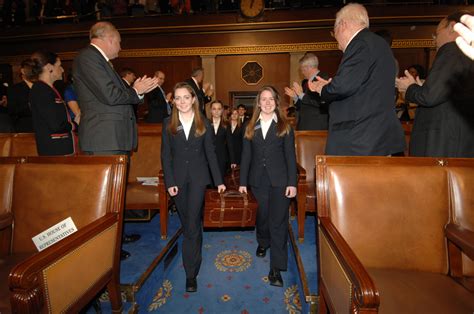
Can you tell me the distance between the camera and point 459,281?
157 cm

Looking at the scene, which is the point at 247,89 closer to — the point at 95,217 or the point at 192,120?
the point at 192,120

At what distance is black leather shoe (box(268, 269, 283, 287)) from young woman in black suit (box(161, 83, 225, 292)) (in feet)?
1.99

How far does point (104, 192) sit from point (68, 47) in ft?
31.7

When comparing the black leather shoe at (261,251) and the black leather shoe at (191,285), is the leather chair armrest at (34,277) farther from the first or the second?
the black leather shoe at (261,251)

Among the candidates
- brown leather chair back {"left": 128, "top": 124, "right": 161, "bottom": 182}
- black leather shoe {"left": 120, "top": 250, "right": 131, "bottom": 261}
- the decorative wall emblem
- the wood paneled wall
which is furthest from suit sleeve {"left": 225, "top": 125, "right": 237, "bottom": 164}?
the decorative wall emblem

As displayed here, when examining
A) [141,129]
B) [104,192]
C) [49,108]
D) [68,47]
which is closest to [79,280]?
[104,192]

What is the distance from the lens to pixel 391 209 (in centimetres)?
169

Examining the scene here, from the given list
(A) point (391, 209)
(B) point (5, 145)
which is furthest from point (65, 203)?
(B) point (5, 145)

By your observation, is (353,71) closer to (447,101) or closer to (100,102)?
(447,101)

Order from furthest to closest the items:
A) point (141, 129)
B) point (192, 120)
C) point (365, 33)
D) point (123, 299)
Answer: point (141, 129)
point (192, 120)
point (123, 299)
point (365, 33)

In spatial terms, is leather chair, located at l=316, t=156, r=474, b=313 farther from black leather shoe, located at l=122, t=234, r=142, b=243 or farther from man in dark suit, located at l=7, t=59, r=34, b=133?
man in dark suit, located at l=7, t=59, r=34, b=133

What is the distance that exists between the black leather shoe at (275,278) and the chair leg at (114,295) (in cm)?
117

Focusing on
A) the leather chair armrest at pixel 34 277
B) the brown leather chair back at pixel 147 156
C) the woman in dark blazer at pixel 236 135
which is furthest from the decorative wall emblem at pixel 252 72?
the leather chair armrest at pixel 34 277

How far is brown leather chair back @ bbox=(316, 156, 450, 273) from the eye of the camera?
5.45ft
